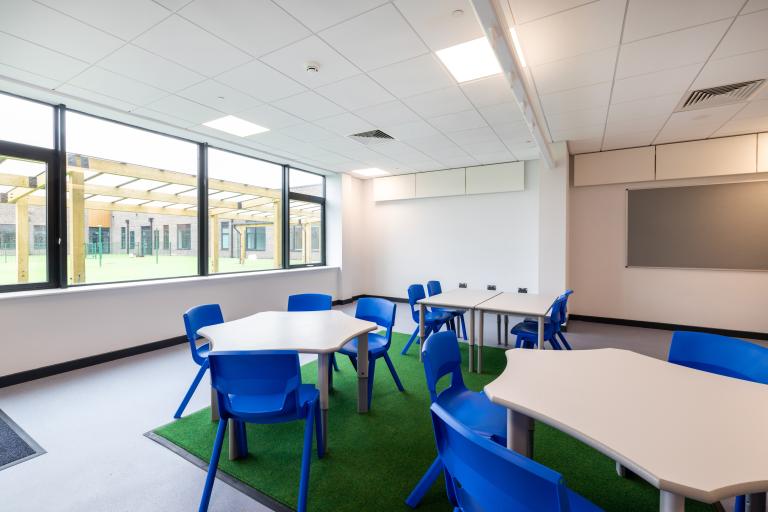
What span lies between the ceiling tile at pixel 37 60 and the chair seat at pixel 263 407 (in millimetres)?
3230

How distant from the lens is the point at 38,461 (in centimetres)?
225

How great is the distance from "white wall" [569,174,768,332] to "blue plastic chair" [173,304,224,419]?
5875mm

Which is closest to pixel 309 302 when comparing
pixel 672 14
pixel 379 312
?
pixel 379 312

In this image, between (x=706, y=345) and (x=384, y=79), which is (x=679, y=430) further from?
(x=384, y=79)

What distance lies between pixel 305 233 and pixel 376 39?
5177mm

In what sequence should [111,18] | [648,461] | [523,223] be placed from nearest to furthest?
[648,461] → [111,18] → [523,223]

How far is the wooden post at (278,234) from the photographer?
6.77 meters

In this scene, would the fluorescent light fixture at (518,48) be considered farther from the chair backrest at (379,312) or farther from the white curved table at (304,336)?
the white curved table at (304,336)

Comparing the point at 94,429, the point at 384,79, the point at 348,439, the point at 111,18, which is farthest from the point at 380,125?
the point at 94,429

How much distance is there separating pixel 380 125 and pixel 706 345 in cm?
392

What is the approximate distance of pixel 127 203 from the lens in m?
4.65

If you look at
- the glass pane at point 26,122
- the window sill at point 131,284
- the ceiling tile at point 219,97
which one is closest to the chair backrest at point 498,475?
the ceiling tile at point 219,97

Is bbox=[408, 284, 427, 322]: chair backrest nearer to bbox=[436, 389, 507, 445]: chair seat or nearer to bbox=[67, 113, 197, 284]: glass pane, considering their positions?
bbox=[436, 389, 507, 445]: chair seat

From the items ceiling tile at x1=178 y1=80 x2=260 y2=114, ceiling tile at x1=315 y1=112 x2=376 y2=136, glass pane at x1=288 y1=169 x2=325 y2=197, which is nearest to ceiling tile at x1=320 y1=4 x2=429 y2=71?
ceiling tile at x1=315 y1=112 x2=376 y2=136
